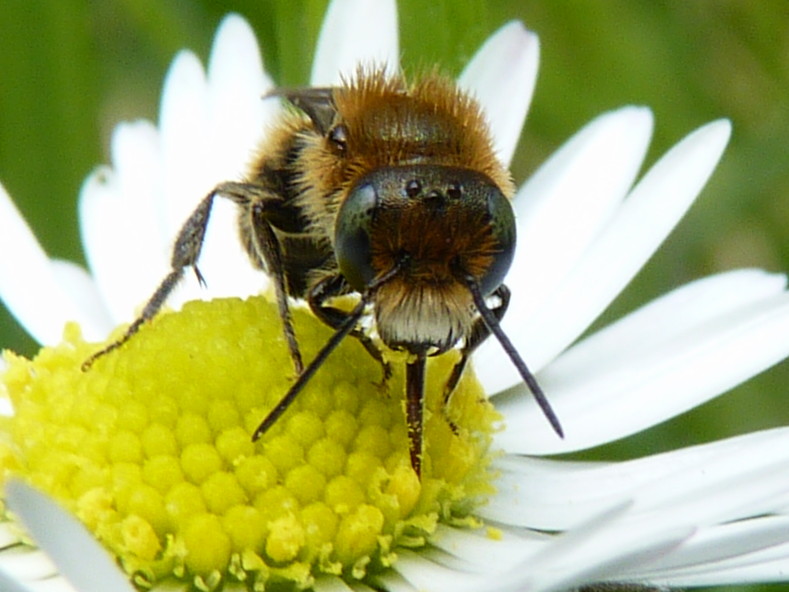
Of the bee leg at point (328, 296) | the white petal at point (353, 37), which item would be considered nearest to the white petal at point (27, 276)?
the white petal at point (353, 37)

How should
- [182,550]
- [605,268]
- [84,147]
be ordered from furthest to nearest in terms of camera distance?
[84,147]
[605,268]
[182,550]

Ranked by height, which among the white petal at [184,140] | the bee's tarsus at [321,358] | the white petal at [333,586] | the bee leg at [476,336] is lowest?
the white petal at [333,586]

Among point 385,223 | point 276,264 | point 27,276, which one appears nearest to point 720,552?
point 385,223

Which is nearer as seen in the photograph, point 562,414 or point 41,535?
point 41,535

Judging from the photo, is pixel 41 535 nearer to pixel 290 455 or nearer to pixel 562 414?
pixel 290 455

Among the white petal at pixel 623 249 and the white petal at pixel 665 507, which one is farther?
the white petal at pixel 623 249

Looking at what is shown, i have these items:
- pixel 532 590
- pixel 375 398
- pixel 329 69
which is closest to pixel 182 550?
pixel 375 398

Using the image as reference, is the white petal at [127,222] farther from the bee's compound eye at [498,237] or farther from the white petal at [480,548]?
the bee's compound eye at [498,237]
